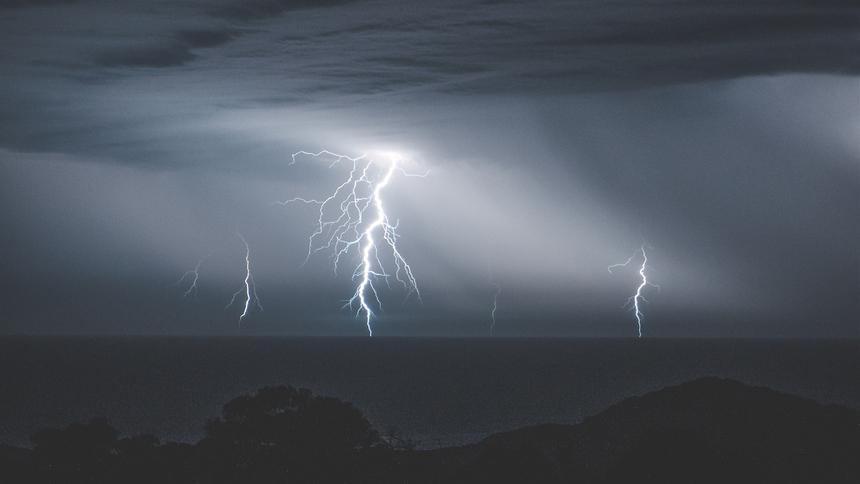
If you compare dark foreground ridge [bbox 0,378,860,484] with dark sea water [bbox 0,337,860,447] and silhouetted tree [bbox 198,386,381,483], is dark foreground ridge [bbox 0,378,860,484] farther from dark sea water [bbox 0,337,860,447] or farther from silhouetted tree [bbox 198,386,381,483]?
dark sea water [bbox 0,337,860,447]

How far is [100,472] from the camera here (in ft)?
71.0

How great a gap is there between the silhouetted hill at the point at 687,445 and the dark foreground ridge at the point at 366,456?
0.12 feet

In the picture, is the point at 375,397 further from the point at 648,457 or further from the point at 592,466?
the point at 648,457

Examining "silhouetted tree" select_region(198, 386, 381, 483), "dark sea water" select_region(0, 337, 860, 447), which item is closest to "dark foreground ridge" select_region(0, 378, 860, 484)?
"silhouetted tree" select_region(198, 386, 381, 483)

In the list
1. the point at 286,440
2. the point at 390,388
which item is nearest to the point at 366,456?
the point at 286,440

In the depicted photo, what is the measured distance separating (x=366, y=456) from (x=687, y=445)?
22.9 feet

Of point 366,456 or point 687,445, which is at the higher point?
point 687,445

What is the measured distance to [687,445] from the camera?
19.8m

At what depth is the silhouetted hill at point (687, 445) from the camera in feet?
64.3

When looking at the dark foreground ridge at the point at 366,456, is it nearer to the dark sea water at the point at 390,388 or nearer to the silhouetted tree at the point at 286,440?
the silhouetted tree at the point at 286,440

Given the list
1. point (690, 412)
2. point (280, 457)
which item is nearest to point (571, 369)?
point (690, 412)

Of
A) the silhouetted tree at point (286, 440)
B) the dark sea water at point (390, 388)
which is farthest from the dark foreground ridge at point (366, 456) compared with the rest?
the dark sea water at point (390, 388)

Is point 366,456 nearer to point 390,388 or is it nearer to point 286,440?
point 286,440

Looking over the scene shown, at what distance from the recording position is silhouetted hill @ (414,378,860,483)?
19.6 metres
